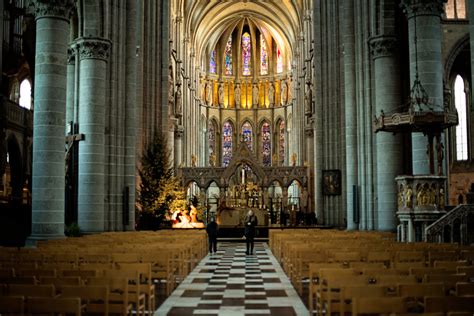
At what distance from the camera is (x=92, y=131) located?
27125 mm

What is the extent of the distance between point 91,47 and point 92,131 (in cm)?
359

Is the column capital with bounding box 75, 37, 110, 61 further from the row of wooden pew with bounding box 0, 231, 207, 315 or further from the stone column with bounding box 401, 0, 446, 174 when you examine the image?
the row of wooden pew with bounding box 0, 231, 207, 315

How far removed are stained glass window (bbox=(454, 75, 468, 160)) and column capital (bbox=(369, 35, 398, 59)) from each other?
15561mm

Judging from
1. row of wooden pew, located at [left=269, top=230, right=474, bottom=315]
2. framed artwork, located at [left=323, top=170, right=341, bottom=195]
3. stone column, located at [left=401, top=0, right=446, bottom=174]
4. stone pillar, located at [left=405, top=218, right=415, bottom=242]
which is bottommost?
row of wooden pew, located at [left=269, top=230, right=474, bottom=315]

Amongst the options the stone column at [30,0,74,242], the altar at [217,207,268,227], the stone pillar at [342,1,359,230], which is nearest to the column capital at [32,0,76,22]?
Result: the stone column at [30,0,74,242]

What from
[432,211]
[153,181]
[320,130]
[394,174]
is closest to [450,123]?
[432,211]

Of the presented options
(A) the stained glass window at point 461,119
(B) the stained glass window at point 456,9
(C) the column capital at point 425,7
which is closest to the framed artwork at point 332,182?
(A) the stained glass window at point 461,119

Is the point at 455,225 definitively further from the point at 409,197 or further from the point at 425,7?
the point at 425,7

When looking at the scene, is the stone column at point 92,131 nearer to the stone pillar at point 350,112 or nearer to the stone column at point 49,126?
the stone column at point 49,126

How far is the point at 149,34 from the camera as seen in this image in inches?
1555

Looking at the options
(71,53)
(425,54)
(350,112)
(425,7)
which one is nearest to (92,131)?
(71,53)

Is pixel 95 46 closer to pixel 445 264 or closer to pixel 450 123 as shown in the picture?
pixel 450 123

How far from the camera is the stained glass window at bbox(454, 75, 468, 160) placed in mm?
40750

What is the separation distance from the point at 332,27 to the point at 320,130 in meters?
6.65
